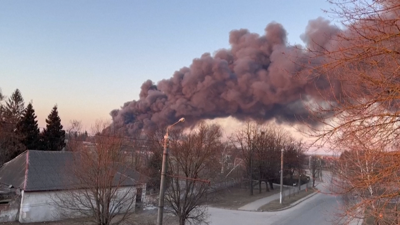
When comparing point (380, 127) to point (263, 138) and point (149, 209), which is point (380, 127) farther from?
point (263, 138)

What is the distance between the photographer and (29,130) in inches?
1366

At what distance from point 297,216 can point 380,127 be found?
20.5 meters

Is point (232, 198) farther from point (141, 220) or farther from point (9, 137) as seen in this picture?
point (9, 137)

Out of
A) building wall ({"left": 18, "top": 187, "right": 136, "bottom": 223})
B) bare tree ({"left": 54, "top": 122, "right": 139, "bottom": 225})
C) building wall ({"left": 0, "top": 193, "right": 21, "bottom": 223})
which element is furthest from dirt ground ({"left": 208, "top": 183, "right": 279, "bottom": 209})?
building wall ({"left": 0, "top": 193, "right": 21, "bottom": 223})

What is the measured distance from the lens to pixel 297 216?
22.6 m

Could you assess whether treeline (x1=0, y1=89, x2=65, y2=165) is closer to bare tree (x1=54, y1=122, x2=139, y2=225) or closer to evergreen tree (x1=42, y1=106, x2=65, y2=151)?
evergreen tree (x1=42, y1=106, x2=65, y2=151)

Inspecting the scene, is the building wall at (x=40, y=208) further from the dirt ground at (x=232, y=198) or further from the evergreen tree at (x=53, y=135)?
the evergreen tree at (x=53, y=135)

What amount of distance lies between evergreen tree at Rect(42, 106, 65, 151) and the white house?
49.6 feet

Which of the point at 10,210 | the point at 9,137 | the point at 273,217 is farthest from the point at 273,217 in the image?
the point at 9,137

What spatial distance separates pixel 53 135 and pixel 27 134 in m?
3.22

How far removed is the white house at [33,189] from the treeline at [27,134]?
35.0 ft

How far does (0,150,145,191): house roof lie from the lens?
742 inches

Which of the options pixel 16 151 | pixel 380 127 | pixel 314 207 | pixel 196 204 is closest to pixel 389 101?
pixel 380 127

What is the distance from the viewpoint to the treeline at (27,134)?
3136cm
